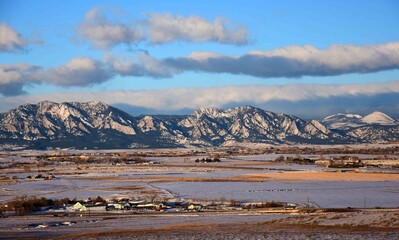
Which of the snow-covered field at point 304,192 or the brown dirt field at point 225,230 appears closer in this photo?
the brown dirt field at point 225,230

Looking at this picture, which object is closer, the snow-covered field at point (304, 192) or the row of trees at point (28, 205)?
the row of trees at point (28, 205)

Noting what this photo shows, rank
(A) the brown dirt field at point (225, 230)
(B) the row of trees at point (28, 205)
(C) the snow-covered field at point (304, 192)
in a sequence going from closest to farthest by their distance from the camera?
(A) the brown dirt field at point (225, 230) → (B) the row of trees at point (28, 205) → (C) the snow-covered field at point (304, 192)

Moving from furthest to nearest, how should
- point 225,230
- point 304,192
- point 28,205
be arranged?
point 304,192 < point 28,205 < point 225,230

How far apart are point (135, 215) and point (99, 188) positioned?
82.2 feet

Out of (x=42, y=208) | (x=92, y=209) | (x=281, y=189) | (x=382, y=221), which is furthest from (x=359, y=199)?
(x=42, y=208)

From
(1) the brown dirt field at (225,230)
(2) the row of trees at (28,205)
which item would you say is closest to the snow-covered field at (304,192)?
(2) the row of trees at (28,205)

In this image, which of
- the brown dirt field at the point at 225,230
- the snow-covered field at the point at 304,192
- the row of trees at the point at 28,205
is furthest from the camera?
the snow-covered field at the point at 304,192

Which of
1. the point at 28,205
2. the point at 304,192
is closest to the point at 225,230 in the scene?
the point at 28,205

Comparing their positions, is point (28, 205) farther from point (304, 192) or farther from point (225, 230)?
point (304, 192)

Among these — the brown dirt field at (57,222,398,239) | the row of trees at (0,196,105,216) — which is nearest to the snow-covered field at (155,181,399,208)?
the row of trees at (0,196,105,216)

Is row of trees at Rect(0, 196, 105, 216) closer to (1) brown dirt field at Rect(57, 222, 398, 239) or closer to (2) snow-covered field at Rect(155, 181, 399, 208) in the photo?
(2) snow-covered field at Rect(155, 181, 399, 208)

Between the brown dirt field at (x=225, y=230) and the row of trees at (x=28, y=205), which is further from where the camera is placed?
the row of trees at (x=28, y=205)

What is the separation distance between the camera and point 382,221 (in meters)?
36.5

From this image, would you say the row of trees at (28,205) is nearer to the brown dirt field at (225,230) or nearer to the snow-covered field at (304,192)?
the snow-covered field at (304,192)
